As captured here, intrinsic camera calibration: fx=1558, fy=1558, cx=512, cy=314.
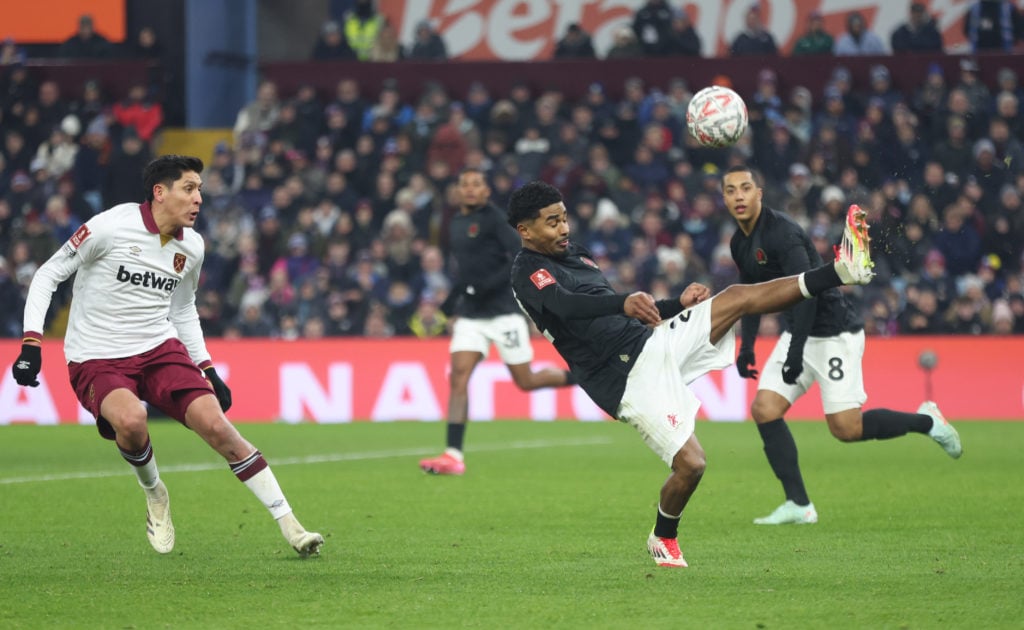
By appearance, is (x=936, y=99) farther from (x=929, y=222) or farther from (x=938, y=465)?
(x=938, y=465)

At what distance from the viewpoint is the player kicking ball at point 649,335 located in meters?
7.73

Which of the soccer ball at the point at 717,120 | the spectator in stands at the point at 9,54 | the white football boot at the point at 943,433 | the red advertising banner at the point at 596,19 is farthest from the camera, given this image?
the spectator in stands at the point at 9,54

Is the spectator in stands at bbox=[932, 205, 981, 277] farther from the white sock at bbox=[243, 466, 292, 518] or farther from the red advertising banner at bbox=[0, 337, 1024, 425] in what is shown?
the white sock at bbox=[243, 466, 292, 518]

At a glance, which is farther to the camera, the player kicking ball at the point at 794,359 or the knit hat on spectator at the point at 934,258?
the knit hat on spectator at the point at 934,258

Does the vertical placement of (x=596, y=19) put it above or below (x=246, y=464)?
above

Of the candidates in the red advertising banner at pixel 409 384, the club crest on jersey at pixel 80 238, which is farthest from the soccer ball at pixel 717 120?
the red advertising banner at pixel 409 384

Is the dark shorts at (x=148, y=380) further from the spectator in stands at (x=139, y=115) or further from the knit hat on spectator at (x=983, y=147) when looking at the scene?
the spectator in stands at (x=139, y=115)

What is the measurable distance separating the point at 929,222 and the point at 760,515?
10.3m

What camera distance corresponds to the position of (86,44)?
2539cm

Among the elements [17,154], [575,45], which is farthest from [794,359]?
[17,154]

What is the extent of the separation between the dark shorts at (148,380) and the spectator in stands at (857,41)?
53.9ft

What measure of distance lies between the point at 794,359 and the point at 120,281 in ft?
13.2

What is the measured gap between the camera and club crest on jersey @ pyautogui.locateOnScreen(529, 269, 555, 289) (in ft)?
25.4

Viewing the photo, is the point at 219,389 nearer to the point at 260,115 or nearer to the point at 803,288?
the point at 803,288
